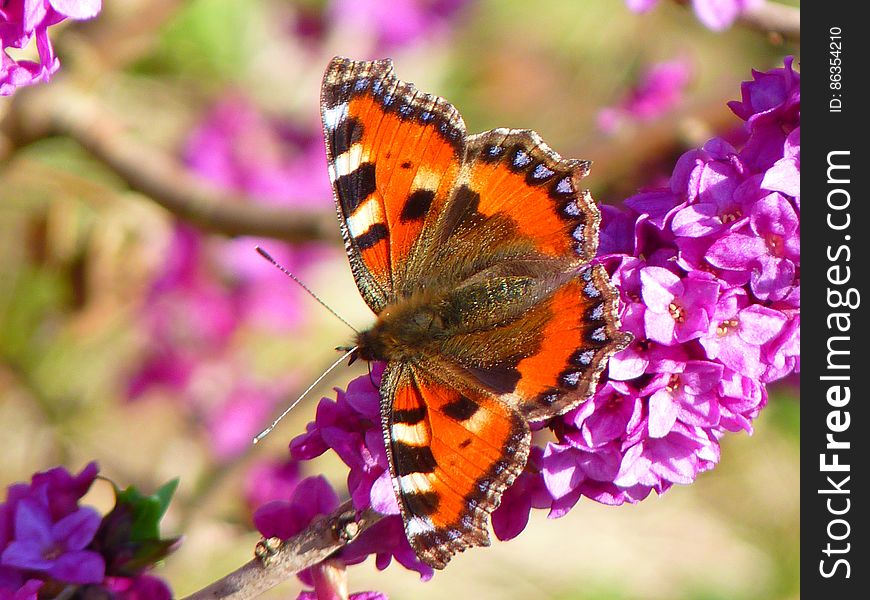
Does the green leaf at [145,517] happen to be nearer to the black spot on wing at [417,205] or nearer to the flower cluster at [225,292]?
the black spot on wing at [417,205]

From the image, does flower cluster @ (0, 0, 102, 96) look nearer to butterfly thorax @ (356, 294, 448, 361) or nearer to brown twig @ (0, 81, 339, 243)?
butterfly thorax @ (356, 294, 448, 361)

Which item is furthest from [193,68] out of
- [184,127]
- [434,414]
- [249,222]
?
[434,414]

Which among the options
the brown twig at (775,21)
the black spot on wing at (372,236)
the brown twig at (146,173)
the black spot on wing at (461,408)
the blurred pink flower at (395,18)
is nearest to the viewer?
the black spot on wing at (461,408)

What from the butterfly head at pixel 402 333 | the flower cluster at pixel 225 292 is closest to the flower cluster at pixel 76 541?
the butterfly head at pixel 402 333

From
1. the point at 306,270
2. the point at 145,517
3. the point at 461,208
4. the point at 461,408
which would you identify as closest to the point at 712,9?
the point at 461,208

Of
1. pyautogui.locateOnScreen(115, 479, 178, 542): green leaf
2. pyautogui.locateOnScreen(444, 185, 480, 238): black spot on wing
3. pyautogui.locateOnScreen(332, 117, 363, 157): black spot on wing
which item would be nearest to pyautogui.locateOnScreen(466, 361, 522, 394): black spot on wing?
pyautogui.locateOnScreen(444, 185, 480, 238): black spot on wing

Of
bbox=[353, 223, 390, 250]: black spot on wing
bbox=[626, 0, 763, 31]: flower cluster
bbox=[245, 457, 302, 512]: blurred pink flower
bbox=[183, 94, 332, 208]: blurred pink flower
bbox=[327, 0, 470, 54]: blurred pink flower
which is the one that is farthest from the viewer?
bbox=[327, 0, 470, 54]: blurred pink flower
